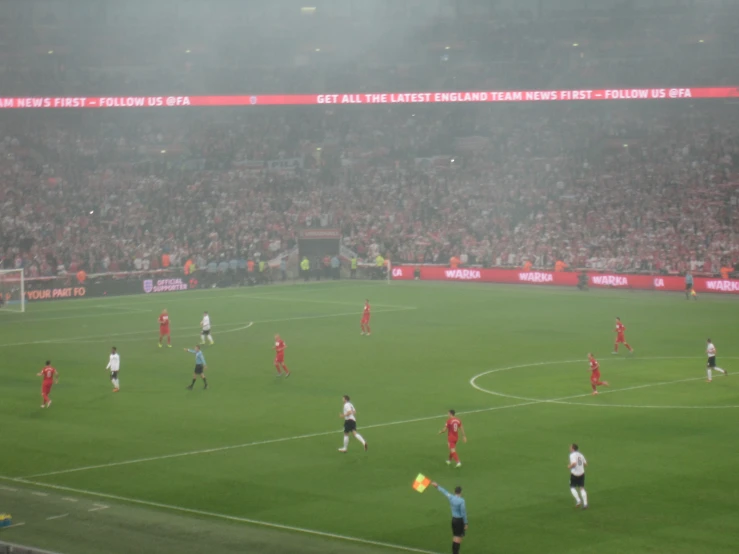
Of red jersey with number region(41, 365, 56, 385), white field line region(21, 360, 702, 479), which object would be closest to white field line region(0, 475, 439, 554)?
white field line region(21, 360, 702, 479)

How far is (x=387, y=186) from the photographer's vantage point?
87.0 m

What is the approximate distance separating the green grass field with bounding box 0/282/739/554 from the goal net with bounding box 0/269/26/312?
8.11 m

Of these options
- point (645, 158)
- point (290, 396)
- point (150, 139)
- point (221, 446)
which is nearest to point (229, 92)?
point (150, 139)

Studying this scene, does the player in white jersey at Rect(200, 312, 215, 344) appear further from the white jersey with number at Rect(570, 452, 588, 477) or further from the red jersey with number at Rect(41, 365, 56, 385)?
the white jersey with number at Rect(570, 452, 588, 477)

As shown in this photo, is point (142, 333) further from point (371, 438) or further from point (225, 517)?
point (225, 517)

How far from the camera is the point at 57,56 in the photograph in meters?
90.6

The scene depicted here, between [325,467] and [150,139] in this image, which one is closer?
[325,467]

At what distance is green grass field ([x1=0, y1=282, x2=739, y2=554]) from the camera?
2139cm

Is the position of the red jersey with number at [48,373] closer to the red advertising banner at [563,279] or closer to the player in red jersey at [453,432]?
the player in red jersey at [453,432]

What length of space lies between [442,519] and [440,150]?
6996 centimetres

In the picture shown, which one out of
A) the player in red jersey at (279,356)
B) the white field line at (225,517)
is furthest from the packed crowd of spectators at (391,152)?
the white field line at (225,517)

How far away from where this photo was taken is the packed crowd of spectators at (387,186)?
244ft

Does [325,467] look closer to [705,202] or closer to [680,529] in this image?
[680,529]

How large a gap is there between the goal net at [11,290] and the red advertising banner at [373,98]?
72.1ft
